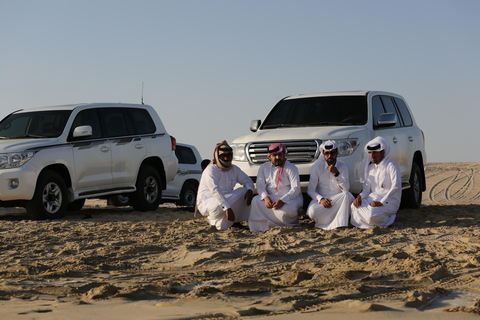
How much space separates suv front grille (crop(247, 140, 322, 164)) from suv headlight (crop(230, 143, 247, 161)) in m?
0.20

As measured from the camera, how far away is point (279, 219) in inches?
394

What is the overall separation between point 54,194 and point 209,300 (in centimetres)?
673

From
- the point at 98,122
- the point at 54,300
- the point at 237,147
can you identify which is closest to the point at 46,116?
the point at 98,122

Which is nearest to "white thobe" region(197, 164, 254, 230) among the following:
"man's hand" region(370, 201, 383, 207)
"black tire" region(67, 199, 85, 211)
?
"man's hand" region(370, 201, 383, 207)

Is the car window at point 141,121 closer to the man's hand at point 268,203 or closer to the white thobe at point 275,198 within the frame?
the white thobe at point 275,198

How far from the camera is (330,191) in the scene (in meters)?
10.1

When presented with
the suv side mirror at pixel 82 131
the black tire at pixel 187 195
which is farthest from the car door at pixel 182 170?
the suv side mirror at pixel 82 131

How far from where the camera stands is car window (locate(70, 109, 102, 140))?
1227 centimetres

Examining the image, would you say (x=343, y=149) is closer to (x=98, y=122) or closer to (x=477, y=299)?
(x=98, y=122)

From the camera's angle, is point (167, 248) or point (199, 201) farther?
point (199, 201)

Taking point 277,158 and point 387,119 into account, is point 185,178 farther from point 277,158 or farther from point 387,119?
point 277,158

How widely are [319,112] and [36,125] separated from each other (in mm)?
4607

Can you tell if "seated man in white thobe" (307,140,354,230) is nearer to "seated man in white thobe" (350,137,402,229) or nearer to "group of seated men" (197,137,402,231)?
"group of seated men" (197,137,402,231)

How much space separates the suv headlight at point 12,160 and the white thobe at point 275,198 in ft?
11.9
